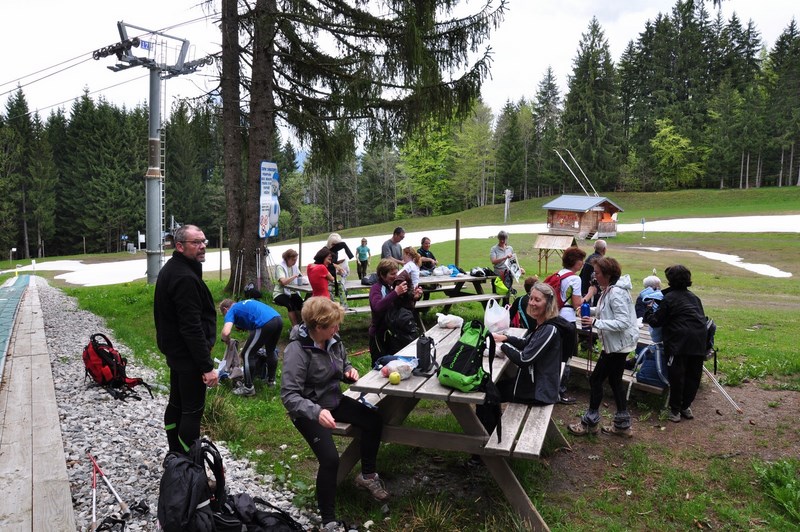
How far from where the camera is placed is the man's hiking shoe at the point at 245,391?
6590mm

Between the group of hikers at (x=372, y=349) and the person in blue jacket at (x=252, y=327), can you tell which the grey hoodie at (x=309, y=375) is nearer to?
the group of hikers at (x=372, y=349)

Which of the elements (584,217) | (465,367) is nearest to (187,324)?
(465,367)

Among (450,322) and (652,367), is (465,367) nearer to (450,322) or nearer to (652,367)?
(450,322)

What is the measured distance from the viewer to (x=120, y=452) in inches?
179

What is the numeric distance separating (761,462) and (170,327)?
16.5 ft

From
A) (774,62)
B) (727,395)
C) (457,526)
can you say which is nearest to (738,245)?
(727,395)

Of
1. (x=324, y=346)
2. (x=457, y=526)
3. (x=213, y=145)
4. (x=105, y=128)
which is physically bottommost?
(x=457, y=526)

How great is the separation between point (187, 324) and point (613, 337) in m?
3.79

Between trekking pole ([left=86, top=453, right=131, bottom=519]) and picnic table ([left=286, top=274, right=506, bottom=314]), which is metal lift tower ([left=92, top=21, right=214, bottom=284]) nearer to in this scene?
picnic table ([left=286, top=274, right=506, bottom=314])

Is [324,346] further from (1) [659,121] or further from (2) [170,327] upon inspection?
(1) [659,121]

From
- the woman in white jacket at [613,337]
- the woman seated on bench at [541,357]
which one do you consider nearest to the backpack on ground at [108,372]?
the woman seated on bench at [541,357]

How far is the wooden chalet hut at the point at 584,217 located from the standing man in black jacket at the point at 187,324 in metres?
35.2

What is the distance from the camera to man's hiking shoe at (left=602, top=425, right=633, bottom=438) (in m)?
5.27

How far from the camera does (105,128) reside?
183ft
